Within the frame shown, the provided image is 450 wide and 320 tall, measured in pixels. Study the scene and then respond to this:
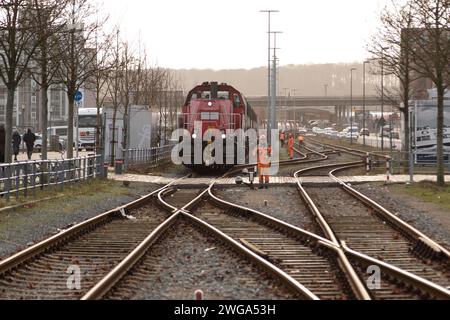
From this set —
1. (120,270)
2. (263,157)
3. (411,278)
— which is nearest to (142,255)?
(120,270)

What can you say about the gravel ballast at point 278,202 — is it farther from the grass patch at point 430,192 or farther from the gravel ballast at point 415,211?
the grass patch at point 430,192

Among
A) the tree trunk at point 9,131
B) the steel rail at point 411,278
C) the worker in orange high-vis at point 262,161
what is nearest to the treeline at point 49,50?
the tree trunk at point 9,131

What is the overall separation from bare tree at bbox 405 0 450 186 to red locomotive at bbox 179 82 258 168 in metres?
9.26

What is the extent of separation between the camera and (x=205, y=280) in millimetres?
9359

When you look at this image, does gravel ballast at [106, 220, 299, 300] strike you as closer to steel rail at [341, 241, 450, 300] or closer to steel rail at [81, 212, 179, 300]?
steel rail at [81, 212, 179, 300]

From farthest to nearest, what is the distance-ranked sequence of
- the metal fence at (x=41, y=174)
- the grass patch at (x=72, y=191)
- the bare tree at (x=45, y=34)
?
1. the bare tree at (x=45, y=34)
2. the grass patch at (x=72, y=191)
3. the metal fence at (x=41, y=174)

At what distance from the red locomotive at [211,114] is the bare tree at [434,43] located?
9264 mm

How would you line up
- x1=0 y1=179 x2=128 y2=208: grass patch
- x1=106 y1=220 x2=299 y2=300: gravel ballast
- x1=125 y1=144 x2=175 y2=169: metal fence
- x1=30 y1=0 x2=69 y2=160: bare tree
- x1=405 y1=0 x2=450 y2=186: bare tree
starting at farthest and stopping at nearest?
x1=125 y1=144 x2=175 y2=169: metal fence < x1=405 y1=0 x2=450 y2=186: bare tree < x1=30 y1=0 x2=69 y2=160: bare tree < x1=0 y1=179 x2=128 y2=208: grass patch < x1=106 y1=220 x2=299 y2=300: gravel ballast

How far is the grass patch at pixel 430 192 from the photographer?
20694mm

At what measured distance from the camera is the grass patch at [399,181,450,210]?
67.9 feet
